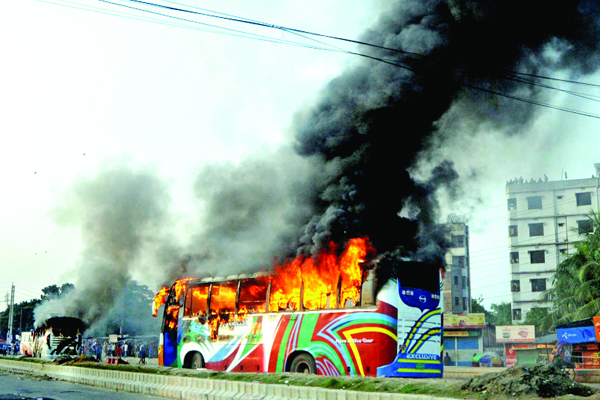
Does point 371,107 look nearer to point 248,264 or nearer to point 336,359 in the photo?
point 248,264

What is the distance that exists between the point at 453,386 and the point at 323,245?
857 centimetres

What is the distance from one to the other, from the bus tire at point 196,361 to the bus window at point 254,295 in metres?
3.05

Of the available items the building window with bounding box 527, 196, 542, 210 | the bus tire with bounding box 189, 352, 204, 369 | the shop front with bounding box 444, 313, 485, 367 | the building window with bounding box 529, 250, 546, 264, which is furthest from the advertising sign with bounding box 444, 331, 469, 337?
the bus tire with bounding box 189, 352, 204, 369

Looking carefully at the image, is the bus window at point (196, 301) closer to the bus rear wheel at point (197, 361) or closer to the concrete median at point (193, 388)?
the bus rear wheel at point (197, 361)

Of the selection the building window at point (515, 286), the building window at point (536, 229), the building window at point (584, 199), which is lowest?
the building window at point (515, 286)

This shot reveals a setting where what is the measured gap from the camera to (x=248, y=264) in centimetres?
2169

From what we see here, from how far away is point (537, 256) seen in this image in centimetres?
7012

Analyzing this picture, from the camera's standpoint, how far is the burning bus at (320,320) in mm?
16391

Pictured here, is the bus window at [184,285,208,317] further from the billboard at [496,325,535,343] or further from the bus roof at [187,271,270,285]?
the billboard at [496,325,535,343]

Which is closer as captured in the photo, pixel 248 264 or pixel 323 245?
pixel 323 245

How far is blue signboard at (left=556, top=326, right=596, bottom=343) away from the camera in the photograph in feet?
88.3

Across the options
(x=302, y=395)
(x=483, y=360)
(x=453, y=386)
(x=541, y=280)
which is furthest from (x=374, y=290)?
(x=541, y=280)

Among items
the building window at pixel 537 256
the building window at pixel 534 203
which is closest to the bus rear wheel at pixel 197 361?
the building window at pixel 537 256

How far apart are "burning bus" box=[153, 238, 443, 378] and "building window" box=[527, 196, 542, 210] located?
57952 mm
